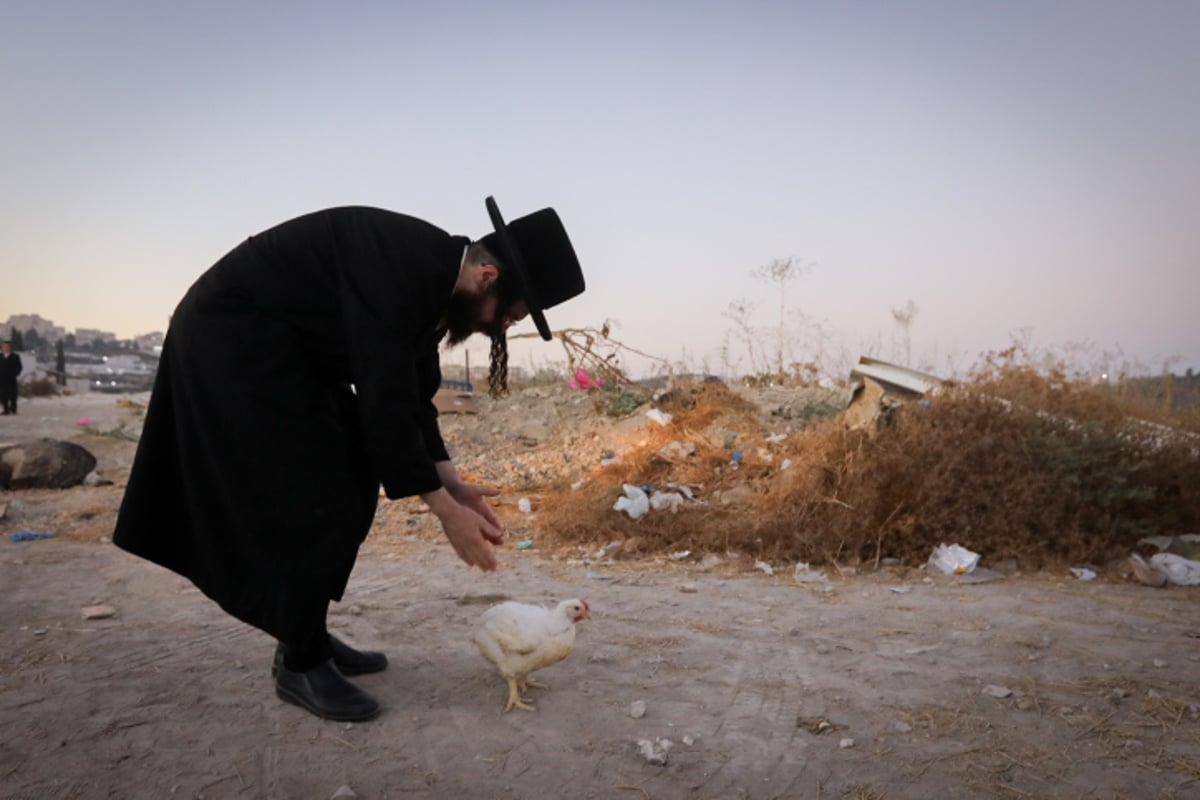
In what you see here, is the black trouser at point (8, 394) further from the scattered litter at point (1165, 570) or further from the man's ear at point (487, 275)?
the scattered litter at point (1165, 570)

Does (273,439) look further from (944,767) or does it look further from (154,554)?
(944,767)

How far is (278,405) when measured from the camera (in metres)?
2.47

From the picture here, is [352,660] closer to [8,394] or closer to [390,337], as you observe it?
[390,337]

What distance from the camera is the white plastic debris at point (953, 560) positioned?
15.6ft

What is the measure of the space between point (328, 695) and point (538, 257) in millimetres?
1632

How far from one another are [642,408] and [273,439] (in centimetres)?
721

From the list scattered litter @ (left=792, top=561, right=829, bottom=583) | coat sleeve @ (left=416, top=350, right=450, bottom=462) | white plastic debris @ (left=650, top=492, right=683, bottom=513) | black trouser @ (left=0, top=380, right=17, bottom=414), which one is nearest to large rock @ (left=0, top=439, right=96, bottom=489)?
white plastic debris @ (left=650, top=492, right=683, bottom=513)

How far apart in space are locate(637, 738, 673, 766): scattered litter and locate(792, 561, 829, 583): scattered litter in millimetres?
2495

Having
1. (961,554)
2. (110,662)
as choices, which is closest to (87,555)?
(110,662)

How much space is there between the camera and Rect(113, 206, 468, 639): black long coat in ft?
7.84

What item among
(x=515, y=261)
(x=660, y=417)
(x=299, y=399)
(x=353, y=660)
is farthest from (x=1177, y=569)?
(x=299, y=399)

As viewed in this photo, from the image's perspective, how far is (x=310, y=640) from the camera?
2.57 metres

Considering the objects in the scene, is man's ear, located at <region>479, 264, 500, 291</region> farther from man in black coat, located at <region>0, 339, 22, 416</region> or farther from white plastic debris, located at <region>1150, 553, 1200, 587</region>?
man in black coat, located at <region>0, 339, 22, 416</region>

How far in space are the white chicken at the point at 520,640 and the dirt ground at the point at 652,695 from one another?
0.43 feet
